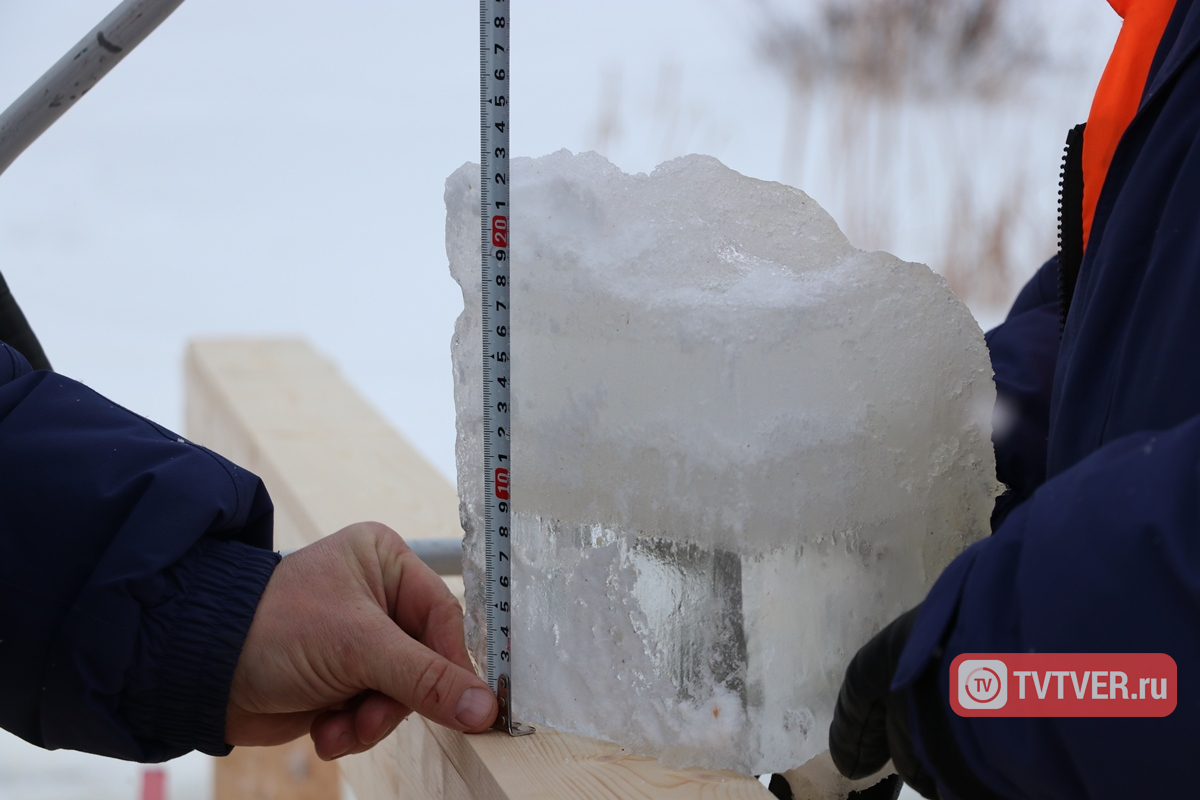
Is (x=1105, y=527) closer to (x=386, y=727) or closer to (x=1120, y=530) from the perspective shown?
(x=1120, y=530)

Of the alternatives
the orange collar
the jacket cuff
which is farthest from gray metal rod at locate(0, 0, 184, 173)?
the orange collar

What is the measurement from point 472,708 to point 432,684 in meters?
0.04

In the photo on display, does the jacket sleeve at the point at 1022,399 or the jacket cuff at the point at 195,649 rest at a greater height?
the jacket sleeve at the point at 1022,399

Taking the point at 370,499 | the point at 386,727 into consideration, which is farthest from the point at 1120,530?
the point at 370,499

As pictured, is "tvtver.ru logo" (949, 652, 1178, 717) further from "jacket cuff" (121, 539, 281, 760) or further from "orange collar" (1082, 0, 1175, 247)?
"jacket cuff" (121, 539, 281, 760)

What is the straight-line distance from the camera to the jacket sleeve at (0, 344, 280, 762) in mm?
976

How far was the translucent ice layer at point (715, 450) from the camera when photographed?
923mm

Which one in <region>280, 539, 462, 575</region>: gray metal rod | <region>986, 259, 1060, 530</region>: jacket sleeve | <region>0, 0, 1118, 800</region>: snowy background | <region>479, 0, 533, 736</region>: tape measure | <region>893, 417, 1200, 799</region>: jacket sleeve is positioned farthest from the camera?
<region>0, 0, 1118, 800</region>: snowy background

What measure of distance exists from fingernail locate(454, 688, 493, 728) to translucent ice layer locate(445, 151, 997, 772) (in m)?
0.06

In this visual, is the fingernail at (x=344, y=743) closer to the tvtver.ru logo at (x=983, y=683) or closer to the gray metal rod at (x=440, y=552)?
the gray metal rod at (x=440, y=552)

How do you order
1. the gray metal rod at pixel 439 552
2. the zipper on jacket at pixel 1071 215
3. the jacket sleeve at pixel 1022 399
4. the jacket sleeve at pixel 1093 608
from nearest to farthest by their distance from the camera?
1. the jacket sleeve at pixel 1093 608
2. the zipper on jacket at pixel 1071 215
3. the jacket sleeve at pixel 1022 399
4. the gray metal rod at pixel 439 552

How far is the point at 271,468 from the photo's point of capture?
80.0 inches

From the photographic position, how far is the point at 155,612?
0.99m

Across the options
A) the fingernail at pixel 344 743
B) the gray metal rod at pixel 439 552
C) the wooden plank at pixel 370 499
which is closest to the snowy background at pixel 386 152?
the wooden plank at pixel 370 499
